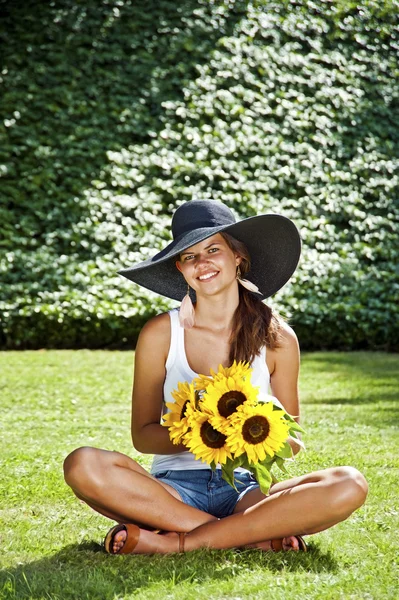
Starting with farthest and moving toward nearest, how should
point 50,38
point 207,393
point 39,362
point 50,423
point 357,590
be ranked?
point 50,38 < point 39,362 < point 50,423 < point 207,393 < point 357,590

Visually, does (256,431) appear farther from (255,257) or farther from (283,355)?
(255,257)

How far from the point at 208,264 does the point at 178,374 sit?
0.46 metres

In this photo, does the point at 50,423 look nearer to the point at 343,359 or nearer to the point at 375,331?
the point at 343,359

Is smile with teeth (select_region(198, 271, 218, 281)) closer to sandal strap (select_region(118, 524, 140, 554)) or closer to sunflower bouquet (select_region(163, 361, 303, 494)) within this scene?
sunflower bouquet (select_region(163, 361, 303, 494))

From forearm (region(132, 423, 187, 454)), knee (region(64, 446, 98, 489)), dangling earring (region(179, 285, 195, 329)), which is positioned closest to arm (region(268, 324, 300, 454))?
dangling earring (region(179, 285, 195, 329))

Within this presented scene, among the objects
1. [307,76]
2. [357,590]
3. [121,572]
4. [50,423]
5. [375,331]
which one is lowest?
[375,331]

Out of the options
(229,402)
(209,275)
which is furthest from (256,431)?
(209,275)

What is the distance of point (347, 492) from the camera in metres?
3.15

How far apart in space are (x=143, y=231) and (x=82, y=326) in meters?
1.35

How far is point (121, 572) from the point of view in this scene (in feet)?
9.81

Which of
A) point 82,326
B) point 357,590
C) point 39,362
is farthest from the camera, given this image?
point 82,326

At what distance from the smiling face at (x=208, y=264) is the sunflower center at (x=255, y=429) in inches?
27.5

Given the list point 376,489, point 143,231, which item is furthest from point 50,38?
point 376,489

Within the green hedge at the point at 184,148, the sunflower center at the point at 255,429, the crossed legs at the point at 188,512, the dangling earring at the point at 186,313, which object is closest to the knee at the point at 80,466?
the crossed legs at the point at 188,512
